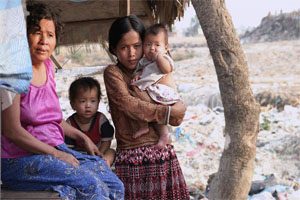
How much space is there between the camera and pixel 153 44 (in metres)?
2.80

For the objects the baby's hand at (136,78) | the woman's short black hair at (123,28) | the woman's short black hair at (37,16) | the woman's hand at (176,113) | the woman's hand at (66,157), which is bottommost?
the woman's hand at (66,157)

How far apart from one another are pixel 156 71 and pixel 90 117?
482mm

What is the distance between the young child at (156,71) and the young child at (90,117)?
24 cm

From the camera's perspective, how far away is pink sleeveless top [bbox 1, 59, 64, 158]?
233 cm

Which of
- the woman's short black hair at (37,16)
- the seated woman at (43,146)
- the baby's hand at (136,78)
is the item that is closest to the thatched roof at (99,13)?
the baby's hand at (136,78)

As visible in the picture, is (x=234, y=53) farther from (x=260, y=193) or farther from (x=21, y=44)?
(x=21, y=44)

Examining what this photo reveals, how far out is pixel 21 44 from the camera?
187 cm

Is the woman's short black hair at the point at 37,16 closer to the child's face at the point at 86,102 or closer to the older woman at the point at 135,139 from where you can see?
the older woman at the point at 135,139

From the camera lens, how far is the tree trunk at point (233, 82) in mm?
4527

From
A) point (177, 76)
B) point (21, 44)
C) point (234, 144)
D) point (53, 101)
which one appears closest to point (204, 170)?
point (234, 144)

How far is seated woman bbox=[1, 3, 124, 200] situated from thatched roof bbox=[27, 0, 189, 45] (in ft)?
4.60

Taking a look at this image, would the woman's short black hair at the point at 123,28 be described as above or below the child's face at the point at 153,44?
above

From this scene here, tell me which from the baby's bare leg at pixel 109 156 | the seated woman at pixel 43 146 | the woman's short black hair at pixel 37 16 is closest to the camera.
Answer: the seated woman at pixel 43 146

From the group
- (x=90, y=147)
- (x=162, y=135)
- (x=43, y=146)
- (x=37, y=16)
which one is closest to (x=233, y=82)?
(x=162, y=135)
